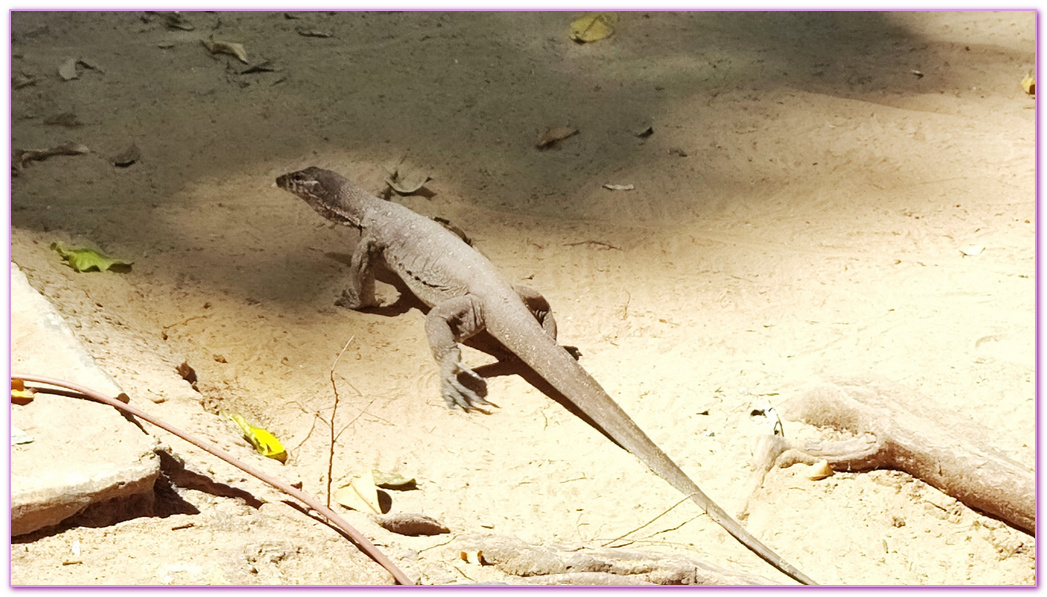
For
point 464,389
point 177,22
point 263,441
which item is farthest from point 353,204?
point 177,22

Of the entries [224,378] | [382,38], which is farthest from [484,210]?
[382,38]

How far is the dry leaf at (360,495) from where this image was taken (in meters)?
3.21

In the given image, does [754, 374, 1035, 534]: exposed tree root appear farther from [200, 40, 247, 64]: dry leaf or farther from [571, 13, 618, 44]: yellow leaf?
[200, 40, 247, 64]: dry leaf

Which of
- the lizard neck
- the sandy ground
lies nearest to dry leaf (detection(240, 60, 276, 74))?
the sandy ground

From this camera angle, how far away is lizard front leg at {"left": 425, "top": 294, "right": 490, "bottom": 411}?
13.5 feet

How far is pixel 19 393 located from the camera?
114 inches

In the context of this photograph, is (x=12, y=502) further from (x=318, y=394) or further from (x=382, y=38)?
(x=382, y=38)

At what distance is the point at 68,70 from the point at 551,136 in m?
3.46

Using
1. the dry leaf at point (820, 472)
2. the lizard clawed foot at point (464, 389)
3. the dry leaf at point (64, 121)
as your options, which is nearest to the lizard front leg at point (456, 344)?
the lizard clawed foot at point (464, 389)

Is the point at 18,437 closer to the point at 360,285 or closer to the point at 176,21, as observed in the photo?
the point at 360,285

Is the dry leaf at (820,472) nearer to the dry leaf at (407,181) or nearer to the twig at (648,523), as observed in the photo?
the twig at (648,523)

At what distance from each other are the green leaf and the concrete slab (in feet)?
3.99

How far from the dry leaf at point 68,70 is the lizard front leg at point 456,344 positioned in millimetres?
3712

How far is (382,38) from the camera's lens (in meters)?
7.27
